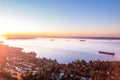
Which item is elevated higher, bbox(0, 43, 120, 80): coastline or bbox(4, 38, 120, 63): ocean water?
bbox(0, 43, 120, 80): coastline

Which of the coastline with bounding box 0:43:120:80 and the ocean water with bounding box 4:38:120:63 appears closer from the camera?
the coastline with bounding box 0:43:120:80

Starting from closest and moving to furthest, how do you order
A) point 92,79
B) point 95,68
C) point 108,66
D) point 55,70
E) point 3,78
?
1. point 3,78
2. point 92,79
3. point 55,70
4. point 95,68
5. point 108,66

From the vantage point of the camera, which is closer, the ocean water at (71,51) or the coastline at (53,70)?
the coastline at (53,70)

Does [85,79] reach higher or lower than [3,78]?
lower

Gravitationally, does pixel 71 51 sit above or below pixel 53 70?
below

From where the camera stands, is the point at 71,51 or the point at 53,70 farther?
the point at 71,51

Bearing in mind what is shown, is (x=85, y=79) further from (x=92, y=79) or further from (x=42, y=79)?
(x=42, y=79)

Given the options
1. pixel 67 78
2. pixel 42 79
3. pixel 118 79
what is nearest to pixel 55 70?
pixel 67 78

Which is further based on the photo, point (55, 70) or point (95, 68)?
point (95, 68)

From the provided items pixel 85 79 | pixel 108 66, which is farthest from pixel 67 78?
pixel 108 66

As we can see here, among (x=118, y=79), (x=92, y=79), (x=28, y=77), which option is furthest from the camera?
(x=92, y=79)

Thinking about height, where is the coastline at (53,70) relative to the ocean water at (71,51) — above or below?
above
